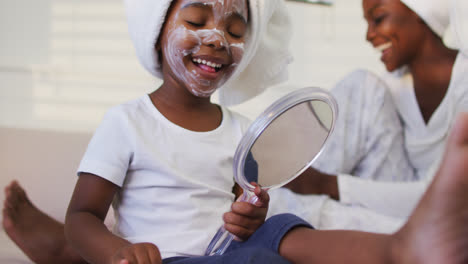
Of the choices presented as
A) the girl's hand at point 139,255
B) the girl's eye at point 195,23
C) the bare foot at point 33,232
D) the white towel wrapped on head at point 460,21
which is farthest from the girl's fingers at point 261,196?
the white towel wrapped on head at point 460,21

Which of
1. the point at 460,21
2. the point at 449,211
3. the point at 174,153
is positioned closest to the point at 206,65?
the point at 174,153

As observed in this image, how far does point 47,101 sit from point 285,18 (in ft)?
2.86

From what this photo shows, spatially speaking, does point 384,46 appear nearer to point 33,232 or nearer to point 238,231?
point 238,231

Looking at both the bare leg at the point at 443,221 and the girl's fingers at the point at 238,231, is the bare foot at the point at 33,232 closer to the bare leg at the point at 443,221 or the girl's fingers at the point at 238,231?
the girl's fingers at the point at 238,231

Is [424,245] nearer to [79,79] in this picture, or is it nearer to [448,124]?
[448,124]

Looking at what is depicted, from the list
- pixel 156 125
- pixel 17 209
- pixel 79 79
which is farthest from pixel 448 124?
pixel 79 79

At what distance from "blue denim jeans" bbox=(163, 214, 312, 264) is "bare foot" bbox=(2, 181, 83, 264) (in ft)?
1.07

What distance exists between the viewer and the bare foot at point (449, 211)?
1.20 feet

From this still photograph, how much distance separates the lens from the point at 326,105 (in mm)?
614

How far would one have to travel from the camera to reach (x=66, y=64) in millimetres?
1467

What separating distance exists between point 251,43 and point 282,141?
0.24 m

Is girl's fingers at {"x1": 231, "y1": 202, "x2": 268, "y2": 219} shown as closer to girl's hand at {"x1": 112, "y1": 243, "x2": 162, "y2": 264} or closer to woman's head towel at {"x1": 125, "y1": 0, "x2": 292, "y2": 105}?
girl's hand at {"x1": 112, "y1": 243, "x2": 162, "y2": 264}

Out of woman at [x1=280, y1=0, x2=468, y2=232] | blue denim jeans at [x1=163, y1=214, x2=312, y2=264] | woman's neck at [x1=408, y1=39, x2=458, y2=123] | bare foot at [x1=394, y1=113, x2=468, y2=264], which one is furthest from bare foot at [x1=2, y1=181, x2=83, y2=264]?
woman's neck at [x1=408, y1=39, x2=458, y2=123]

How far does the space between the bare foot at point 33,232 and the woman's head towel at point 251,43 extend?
1.20 ft
